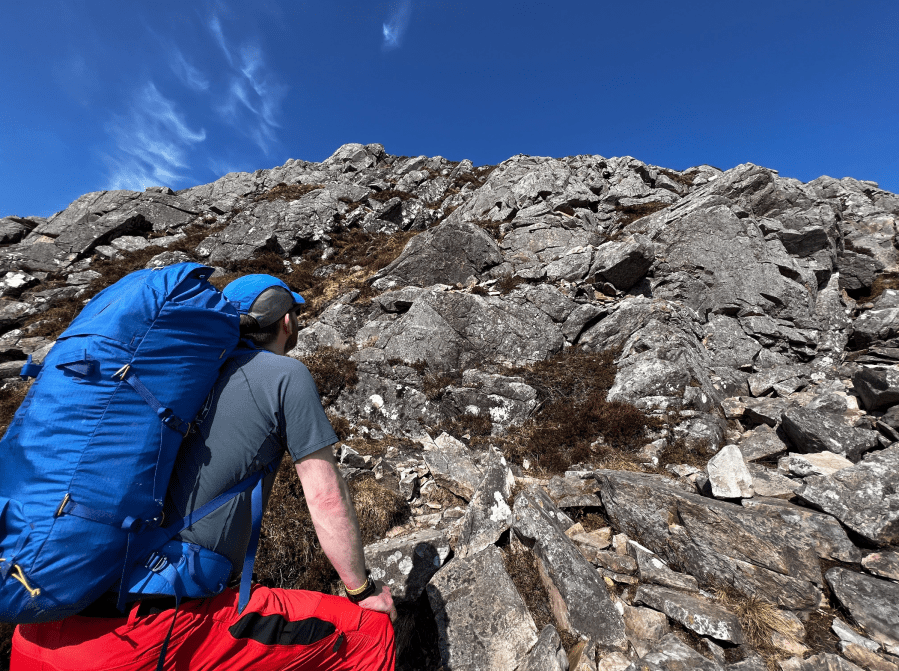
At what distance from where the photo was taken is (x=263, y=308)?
2.19m

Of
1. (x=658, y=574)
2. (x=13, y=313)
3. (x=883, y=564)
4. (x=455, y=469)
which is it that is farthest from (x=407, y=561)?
(x=13, y=313)

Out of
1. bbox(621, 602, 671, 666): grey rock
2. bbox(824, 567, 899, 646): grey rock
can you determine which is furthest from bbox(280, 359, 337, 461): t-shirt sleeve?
bbox(824, 567, 899, 646): grey rock

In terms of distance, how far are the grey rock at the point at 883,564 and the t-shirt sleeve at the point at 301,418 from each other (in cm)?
557

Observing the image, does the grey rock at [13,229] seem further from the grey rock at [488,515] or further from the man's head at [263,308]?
the grey rock at [488,515]

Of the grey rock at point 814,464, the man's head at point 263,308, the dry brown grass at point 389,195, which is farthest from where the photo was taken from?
the dry brown grass at point 389,195

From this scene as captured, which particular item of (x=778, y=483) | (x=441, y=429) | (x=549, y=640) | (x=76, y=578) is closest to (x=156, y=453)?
(x=76, y=578)

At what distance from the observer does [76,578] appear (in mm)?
1312

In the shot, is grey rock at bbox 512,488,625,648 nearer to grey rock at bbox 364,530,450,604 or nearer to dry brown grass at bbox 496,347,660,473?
grey rock at bbox 364,530,450,604

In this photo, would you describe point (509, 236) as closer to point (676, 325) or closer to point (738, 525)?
point (676, 325)

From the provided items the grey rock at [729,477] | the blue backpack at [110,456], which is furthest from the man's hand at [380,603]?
the grey rock at [729,477]

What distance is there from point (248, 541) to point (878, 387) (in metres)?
11.0

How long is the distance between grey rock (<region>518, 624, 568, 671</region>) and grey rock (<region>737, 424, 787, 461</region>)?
5.69 meters

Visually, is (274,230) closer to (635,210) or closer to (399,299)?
(399,299)

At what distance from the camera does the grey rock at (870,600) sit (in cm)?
318
